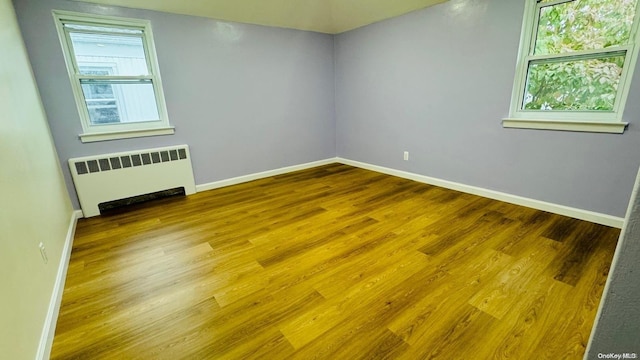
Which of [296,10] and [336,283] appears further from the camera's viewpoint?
[296,10]

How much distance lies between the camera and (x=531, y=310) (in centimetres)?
152

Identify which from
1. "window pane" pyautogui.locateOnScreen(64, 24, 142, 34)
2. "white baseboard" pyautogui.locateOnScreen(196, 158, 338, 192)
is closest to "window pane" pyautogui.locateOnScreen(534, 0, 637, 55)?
"white baseboard" pyautogui.locateOnScreen(196, 158, 338, 192)

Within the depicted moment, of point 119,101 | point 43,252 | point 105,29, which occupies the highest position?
point 105,29

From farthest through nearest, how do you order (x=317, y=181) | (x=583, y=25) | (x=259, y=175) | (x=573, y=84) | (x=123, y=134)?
(x=259, y=175)
(x=317, y=181)
(x=123, y=134)
(x=573, y=84)
(x=583, y=25)

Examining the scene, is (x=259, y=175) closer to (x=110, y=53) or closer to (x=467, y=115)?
(x=110, y=53)

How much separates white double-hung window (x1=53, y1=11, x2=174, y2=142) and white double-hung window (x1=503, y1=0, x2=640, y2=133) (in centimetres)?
389

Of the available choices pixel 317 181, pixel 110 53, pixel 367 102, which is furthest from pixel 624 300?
pixel 110 53

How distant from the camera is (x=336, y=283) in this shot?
1.78m

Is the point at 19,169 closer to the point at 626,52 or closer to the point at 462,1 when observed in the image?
the point at 462,1

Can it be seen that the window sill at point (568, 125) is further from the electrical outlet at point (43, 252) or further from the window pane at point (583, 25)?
the electrical outlet at point (43, 252)

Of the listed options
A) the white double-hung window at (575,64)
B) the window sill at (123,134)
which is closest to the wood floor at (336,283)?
the window sill at (123,134)

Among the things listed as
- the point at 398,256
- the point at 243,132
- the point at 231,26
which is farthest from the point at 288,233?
the point at 231,26

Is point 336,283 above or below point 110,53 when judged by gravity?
below

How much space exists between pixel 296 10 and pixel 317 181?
2.30m
